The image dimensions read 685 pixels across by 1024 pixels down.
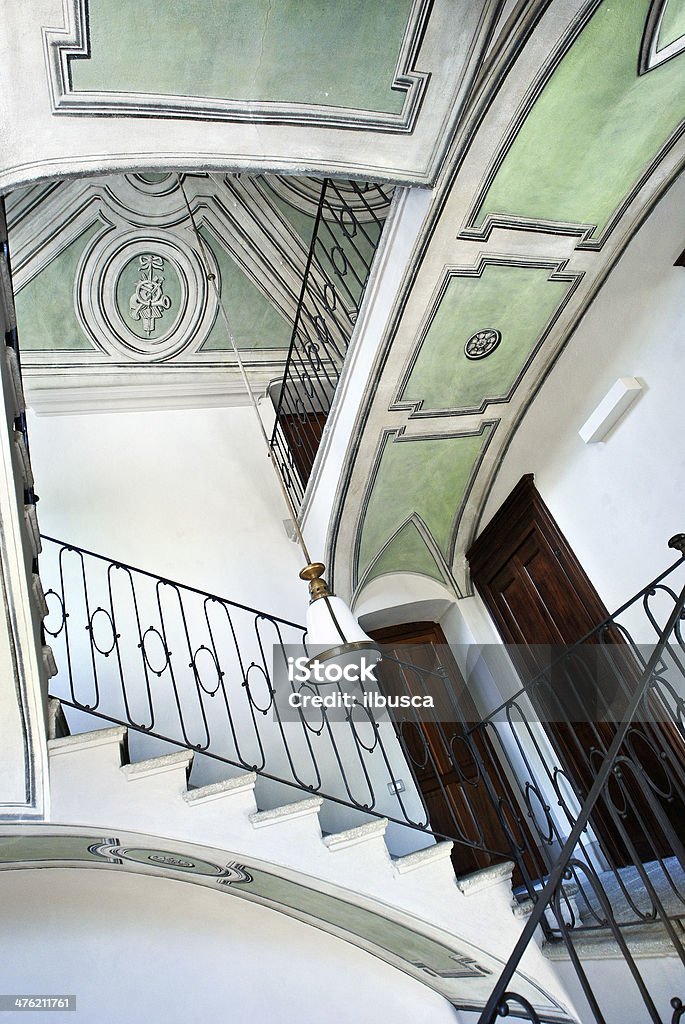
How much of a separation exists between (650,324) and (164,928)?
4.26 metres

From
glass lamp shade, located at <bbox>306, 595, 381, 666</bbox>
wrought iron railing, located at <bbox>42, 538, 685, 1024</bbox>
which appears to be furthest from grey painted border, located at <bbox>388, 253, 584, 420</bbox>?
glass lamp shade, located at <bbox>306, 595, 381, 666</bbox>

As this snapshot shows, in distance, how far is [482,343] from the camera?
14.3 feet

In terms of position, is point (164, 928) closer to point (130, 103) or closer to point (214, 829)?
point (214, 829)

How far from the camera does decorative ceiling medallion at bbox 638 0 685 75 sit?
9.84 ft

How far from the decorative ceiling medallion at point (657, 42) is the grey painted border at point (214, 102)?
92 cm

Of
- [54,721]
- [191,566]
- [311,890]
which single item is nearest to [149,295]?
[191,566]

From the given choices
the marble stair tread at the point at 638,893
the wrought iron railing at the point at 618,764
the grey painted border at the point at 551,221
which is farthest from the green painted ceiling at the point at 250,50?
the marble stair tread at the point at 638,893

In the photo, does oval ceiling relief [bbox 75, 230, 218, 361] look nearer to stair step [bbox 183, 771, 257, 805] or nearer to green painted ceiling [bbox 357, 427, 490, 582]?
green painted ceiling [bbox 357, 427, 490, 582]

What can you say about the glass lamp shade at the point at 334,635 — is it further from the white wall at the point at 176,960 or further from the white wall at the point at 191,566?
the white wall at the point at 176,960

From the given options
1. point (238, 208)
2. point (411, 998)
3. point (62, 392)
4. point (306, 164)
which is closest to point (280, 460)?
point (62, 392)

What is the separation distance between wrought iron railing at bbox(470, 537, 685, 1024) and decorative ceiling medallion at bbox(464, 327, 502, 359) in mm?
1638

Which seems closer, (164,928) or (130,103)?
(130,103)

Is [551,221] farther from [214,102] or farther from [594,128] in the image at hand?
[214,102]

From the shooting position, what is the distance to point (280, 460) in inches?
249
